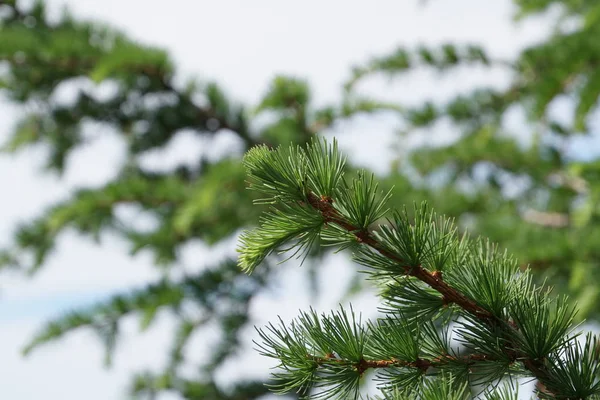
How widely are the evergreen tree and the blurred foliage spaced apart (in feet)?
3.35

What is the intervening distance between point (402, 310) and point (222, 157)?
4.88 feet

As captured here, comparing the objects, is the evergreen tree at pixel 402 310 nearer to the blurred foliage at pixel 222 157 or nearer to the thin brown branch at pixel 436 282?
the thin brown branch at pixel 436 282

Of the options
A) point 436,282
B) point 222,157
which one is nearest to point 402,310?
point 436,282

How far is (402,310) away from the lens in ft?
1.97

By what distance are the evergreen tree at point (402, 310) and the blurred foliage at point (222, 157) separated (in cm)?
102

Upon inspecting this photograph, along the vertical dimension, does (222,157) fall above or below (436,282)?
above

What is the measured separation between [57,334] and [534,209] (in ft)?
5.68

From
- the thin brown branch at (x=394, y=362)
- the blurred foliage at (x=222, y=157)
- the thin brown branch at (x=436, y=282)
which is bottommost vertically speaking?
the thin brown branch at (x=394, y=362)

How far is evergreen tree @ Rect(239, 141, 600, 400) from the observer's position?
564mm

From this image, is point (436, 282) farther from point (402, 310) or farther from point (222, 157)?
point (222, 157)

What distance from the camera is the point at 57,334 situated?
1796 millimetres

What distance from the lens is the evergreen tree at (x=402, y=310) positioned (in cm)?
56

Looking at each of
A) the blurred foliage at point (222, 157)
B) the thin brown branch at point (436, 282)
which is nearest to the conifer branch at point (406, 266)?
the thin brown branch at point (436, 282)

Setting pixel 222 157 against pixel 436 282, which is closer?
pixel 436 282
